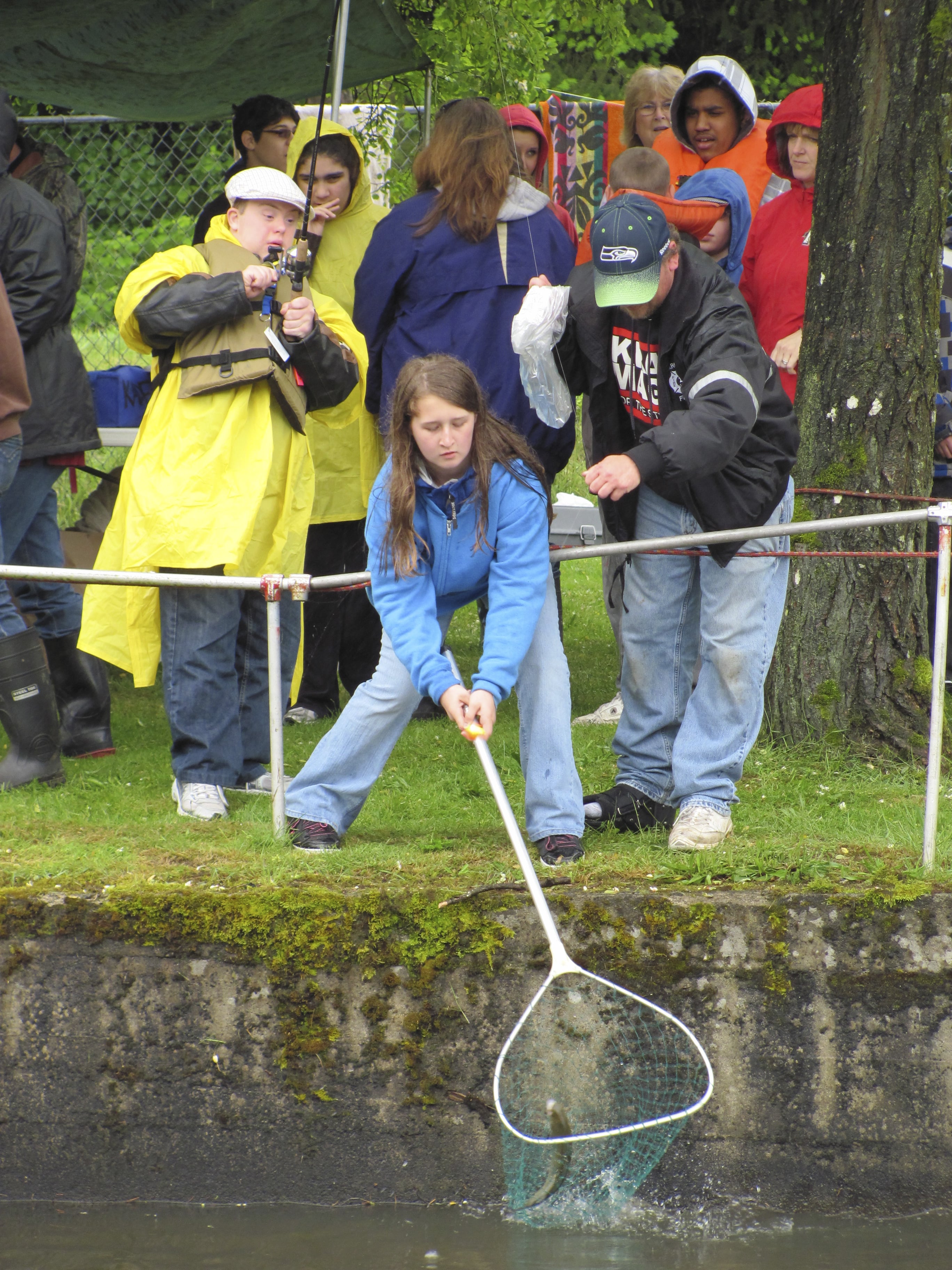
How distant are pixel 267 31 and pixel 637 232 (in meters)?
3.81

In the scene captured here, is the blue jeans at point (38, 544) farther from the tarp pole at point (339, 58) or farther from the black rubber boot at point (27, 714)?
the tarp pole at point (339, 58)

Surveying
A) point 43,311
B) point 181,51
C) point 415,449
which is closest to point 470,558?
point 415,449

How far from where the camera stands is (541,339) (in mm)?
3514

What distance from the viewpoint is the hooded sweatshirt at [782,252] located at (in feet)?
15.7

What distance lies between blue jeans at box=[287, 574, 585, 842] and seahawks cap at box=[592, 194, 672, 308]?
729 mm

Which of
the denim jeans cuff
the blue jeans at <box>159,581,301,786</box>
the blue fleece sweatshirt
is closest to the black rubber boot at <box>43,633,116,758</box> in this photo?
the blue jeans at <box>159,581,301,786</box>

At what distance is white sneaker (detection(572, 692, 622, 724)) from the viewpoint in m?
5.16

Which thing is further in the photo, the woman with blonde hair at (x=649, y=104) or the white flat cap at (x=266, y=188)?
the woman with blonde hair at (x=649, y=104)

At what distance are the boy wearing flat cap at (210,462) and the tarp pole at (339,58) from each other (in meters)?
1.57

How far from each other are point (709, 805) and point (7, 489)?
2.49 m

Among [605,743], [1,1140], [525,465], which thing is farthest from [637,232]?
[1,1140]

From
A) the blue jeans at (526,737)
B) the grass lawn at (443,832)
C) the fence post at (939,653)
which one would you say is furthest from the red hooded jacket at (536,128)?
the fence post at (939,653)

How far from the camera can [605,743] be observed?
4.79 meters

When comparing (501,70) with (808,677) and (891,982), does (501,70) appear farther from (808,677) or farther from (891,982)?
(891,982)
